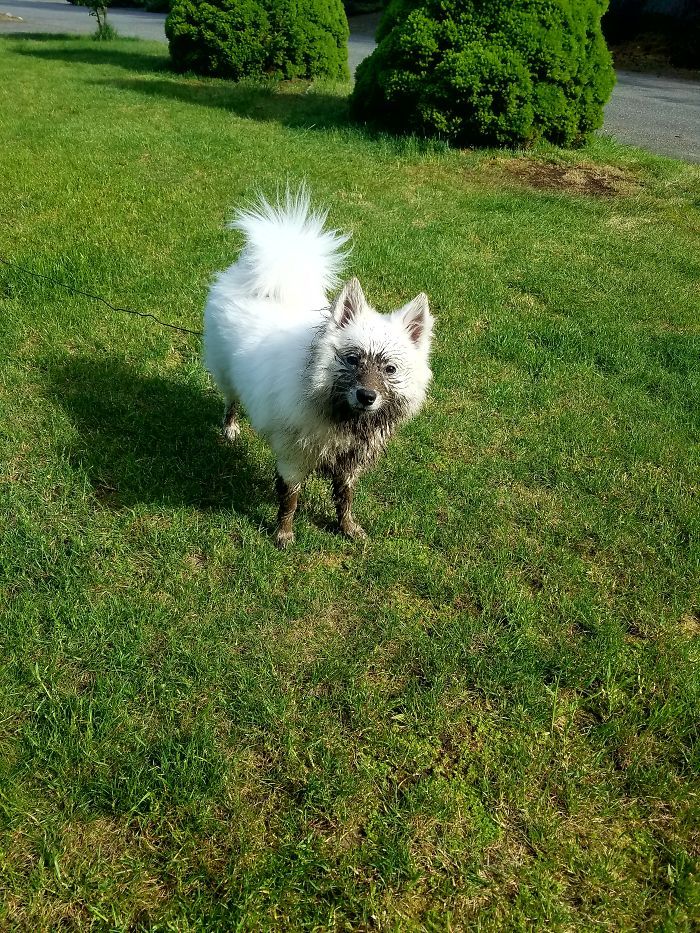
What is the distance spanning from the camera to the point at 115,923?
1929 millimetres

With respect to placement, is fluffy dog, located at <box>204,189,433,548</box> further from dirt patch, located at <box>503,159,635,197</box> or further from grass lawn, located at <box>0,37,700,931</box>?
dirt patch, located at <box>503,159,635,197</box>

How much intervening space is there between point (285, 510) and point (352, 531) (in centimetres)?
38

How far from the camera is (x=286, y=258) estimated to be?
3365 millimetres

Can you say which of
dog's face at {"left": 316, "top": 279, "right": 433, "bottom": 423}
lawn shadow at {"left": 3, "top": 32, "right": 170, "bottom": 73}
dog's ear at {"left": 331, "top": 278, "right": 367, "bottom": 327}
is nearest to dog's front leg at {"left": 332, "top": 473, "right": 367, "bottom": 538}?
dog's face at {"left": 316, "top": 279, "right": 433, "bottom": 423}

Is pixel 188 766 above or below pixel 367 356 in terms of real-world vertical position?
below

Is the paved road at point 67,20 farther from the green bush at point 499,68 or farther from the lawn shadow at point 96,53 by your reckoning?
the green bush at point 499,68

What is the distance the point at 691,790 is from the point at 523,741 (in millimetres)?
615

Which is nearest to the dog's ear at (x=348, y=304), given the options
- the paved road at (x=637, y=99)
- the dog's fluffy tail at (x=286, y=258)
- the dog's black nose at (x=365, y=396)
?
the dog's black nose at (x=365, y=396)

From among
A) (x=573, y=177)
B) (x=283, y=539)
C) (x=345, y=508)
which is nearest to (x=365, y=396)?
(x=345, y=508)

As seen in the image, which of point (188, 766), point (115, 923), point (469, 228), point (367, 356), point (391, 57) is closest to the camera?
point (115, 923)

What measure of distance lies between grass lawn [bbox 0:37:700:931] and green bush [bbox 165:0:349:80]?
32.4 feet

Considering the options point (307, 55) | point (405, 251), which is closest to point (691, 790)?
point (405, 251)

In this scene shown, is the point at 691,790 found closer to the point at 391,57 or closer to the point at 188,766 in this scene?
the point at 188,766

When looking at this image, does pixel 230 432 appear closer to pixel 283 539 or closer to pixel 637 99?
pixel 283 539
